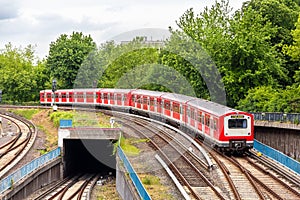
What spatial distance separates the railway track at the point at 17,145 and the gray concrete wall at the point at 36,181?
5.45ft

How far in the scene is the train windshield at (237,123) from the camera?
26.3 m

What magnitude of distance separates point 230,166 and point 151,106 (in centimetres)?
1819

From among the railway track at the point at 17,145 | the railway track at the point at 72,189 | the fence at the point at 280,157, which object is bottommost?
the railway track at the point at 72,189

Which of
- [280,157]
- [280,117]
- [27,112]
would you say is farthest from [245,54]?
[27,112]

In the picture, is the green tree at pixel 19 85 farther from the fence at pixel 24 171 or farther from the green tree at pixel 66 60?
the fence at pixel 24 171

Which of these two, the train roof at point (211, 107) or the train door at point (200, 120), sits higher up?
the train roof at point (211, 107)

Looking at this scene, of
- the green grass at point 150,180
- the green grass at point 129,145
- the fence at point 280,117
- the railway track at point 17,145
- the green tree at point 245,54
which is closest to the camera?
the green grass at point 150,180

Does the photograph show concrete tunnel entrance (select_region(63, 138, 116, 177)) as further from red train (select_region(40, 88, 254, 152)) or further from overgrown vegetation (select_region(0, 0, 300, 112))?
overgrown vegetation (select_region(0, 0, 300, 112))

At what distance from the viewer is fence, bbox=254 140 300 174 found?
22.0m

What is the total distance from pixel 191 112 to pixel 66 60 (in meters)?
36.6

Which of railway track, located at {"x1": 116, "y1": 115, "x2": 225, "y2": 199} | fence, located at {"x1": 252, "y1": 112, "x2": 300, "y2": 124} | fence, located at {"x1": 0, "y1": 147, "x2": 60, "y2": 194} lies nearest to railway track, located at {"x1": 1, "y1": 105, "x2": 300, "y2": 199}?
railway track, located at {"x1": 116, "y1": 115, "x2": 225, "y2": 199}

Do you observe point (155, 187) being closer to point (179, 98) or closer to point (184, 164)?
point (184, 164)

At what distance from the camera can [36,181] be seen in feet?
90.4

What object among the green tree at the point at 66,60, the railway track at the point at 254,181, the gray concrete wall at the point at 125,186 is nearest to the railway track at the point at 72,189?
the gray concrete wall at the point at 125,186
